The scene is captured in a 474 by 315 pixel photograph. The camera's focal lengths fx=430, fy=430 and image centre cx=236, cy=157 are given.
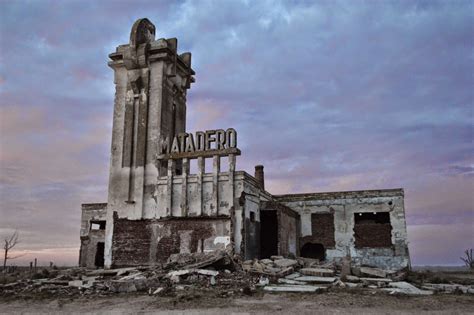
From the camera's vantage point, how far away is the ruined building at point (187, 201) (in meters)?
21.8

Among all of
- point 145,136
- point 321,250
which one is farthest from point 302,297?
point 321,250

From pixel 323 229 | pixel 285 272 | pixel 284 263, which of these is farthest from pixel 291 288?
pixel 323 229

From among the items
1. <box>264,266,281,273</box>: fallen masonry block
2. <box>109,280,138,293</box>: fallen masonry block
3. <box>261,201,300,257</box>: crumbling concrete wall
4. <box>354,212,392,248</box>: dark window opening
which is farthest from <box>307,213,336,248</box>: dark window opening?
<box>109,280,138,293</box>: fallen masonry block

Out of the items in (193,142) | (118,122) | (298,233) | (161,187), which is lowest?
(298,233)

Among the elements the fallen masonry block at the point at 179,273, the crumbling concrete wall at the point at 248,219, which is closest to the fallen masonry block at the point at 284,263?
the crumbling concrete wall at the point at 248,219

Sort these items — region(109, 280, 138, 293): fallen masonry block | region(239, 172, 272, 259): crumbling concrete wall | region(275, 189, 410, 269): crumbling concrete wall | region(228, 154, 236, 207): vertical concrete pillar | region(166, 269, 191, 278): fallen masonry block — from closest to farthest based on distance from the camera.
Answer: region(109, 280, 138, 293): fallen masonry block, region(166, 269, 191, 278): fallen masonry block, region(239, 172, 272, 259): crumbling concrete wall, region(228, 154, 236, 207): vertical concrete pillar, region(275, 189, 410, 269): crumbling concrete wall

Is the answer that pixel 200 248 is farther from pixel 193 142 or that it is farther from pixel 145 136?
pixel 145 136

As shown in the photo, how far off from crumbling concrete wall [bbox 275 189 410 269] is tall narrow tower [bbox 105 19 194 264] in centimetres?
1003

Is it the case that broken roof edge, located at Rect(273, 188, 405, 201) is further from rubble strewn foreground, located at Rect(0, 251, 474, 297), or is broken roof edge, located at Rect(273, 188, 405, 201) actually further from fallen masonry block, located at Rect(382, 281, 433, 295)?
fallen masonry block, located at Rect(382, 281, 433, 295)

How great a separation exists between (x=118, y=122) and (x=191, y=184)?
6.33 metres

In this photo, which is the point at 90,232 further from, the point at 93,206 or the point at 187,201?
the point at 187,201

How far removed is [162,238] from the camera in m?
22.3

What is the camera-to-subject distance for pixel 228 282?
15172mm

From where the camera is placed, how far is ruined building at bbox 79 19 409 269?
71.6ft
